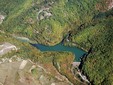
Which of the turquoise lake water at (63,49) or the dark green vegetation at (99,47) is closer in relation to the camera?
the dark green vegetation at (99,47)

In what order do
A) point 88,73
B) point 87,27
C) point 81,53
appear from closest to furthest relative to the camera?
point 88,73, point 81,53, point 87,27

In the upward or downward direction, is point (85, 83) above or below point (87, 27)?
below

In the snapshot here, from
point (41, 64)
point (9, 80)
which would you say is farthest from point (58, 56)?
point (9, 80)

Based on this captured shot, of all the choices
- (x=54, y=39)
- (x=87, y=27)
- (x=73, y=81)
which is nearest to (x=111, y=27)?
(x=87, y=27)

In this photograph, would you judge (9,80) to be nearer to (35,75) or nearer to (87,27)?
(35,75)

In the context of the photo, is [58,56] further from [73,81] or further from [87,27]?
[87,27]

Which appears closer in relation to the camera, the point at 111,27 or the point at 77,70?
the point at 77,70

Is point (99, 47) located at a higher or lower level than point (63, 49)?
higher

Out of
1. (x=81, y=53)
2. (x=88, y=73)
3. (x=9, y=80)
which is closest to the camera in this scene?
(x=9, y=80)

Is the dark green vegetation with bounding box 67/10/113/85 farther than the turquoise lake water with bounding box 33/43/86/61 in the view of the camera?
No

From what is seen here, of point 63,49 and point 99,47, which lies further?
point 63,49
